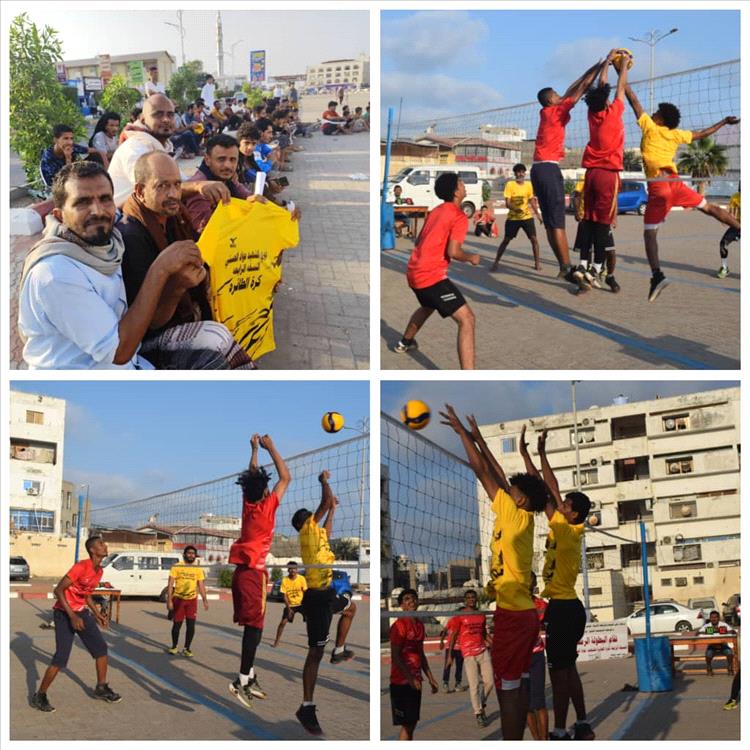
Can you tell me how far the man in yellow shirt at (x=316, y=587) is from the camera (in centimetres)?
522

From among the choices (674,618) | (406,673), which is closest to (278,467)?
(406,673)

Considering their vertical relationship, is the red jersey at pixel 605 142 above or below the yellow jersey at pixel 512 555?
above

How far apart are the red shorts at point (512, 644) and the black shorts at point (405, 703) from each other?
53 cm

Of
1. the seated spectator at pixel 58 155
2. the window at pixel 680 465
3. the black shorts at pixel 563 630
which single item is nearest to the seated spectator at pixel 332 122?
the seated spectator at pixel 58 155

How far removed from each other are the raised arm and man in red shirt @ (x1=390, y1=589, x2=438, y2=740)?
1057mm

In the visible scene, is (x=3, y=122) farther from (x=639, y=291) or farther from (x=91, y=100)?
(x=639, y=291)

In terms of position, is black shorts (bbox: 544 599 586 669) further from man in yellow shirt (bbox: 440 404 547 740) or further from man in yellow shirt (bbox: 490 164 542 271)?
man in yellow shirt (bbox: 490 164 542 271)

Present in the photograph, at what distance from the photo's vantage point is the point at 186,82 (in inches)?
259

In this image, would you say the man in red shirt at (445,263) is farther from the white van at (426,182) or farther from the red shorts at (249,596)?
the white van at (426,182)

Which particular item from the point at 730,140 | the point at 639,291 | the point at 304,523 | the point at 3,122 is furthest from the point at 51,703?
the point at 730,140

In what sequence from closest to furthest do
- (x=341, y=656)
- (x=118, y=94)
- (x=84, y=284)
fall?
(x=84, y=284), (x=118, y=94), (x=341, y=656)

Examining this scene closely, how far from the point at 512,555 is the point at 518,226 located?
13.4ft

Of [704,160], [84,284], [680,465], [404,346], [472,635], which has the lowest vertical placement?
[472,635]

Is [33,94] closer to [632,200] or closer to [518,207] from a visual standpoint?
[518,207]
